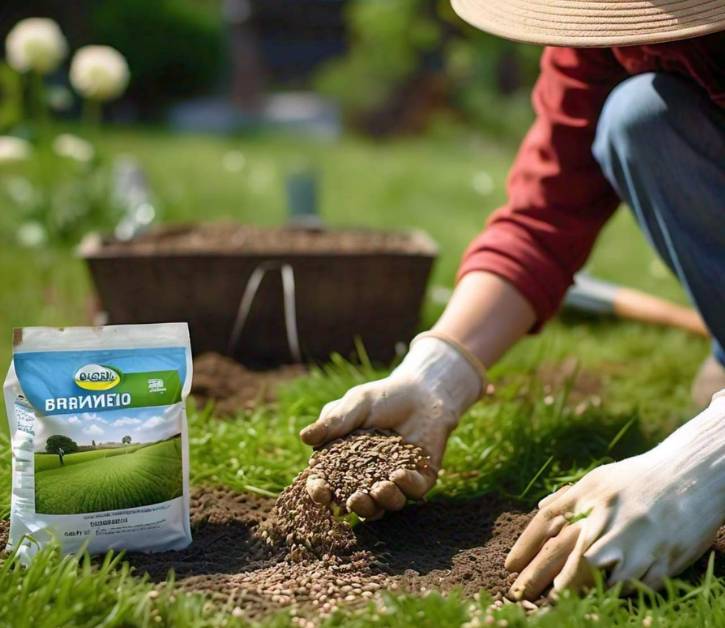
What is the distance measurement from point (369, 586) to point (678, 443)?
0.48 meters

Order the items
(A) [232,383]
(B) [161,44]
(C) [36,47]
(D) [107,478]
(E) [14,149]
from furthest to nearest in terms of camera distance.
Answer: (B) [161,44]
(C) [36,47]
(E) [14,149]
(A) [232,383]
(D) [107,478]

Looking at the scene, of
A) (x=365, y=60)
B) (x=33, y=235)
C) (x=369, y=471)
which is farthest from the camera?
(x=365, y=60)

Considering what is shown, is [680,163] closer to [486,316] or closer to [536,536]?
[486,316]

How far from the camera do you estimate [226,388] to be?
2373 mm

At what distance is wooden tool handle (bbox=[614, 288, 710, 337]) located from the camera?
283 cm

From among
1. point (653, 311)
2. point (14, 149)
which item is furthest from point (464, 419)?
point (14, 149)

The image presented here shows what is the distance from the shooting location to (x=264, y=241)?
2986mm

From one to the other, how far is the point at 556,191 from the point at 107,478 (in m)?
1.06

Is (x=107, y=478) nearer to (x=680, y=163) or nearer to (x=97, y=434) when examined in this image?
(x=97, y=434)

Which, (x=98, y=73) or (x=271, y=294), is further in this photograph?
(x=98, y=73)

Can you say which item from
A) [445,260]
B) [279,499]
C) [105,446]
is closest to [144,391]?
[105,446]

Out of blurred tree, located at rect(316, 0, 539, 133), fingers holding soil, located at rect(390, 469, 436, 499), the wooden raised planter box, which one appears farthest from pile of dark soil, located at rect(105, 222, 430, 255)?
blurred tree, located at rect(316, 0, 539, 133)

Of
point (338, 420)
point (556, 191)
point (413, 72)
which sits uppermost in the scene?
point (556, 191)

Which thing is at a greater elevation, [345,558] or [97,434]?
[97,434]
